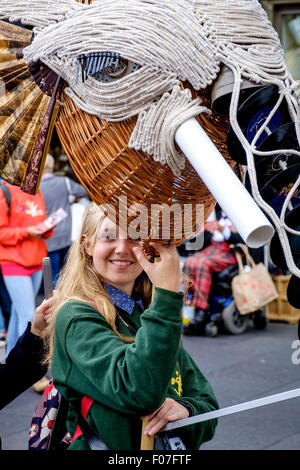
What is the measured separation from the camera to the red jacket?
385 centimetres

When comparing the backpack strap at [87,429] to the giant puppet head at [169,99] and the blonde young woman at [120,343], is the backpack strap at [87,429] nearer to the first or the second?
the blonde young woman at [120,343]

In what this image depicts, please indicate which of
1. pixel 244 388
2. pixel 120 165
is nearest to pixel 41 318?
pixel 120 165

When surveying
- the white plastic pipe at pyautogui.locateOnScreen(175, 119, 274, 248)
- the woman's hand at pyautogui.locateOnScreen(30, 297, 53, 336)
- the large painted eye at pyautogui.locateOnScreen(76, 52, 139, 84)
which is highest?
the large painted eye at pyautogui.locateOnScreen(76, 52, 139, 84)

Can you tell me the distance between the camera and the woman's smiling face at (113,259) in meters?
1.53

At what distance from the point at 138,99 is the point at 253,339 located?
15.5 feet

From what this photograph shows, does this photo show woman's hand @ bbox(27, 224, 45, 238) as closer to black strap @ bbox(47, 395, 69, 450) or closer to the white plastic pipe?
black strap @ bbox(47, 395, 69, 450)

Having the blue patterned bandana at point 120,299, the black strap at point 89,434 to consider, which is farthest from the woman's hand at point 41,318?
the black strap at point 89,434

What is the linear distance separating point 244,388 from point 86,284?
2.84 m

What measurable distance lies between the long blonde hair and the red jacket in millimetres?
2246

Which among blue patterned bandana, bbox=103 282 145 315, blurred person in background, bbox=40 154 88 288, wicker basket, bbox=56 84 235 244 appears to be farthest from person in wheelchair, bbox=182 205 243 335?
wicker basket, bbox=56 84 235 244

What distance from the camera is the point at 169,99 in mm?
982

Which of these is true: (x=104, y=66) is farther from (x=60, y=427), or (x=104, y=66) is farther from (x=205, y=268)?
(x=205, y=268)
